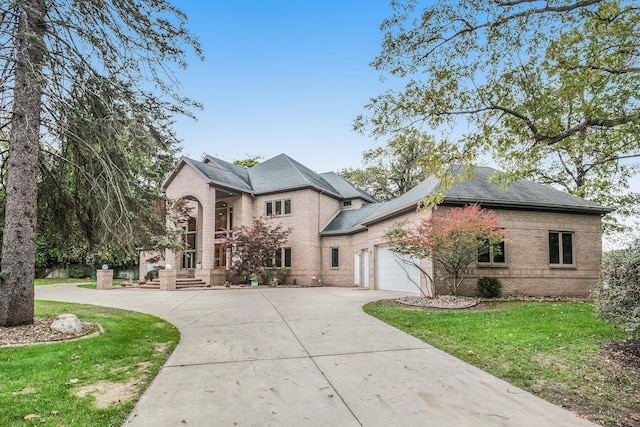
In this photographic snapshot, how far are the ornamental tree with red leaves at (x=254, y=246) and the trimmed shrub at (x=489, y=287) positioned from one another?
39.6 ft

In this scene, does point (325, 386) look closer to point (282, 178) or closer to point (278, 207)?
point (278, 207)

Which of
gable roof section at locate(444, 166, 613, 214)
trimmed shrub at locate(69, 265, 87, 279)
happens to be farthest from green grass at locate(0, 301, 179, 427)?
trimmed shrub at locate(69, 265, 87, 279)

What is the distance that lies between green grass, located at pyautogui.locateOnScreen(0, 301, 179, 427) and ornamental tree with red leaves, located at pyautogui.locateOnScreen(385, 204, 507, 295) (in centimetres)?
806

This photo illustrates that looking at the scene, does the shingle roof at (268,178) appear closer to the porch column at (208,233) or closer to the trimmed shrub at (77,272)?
the porch column at (208,233)

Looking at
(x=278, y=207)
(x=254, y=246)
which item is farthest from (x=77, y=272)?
(x=278, y=207)

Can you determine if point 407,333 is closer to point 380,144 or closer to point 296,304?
point 380,144

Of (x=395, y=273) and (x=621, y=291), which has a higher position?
(x=621, y=291)

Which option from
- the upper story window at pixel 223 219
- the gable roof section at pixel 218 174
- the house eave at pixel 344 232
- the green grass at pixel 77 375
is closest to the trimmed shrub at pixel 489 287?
the house eave at pixel 344 232

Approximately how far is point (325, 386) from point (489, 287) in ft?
36.5

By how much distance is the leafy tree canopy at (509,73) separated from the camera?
6918 mm

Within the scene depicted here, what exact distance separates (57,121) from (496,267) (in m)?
14.8

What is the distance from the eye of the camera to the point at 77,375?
4.65 meters

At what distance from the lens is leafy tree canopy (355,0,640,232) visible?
22.7 feet

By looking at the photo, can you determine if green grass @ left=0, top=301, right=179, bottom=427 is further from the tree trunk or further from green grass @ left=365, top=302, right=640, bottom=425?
green grass @ left=365, top=302, right=640, bottom=425
